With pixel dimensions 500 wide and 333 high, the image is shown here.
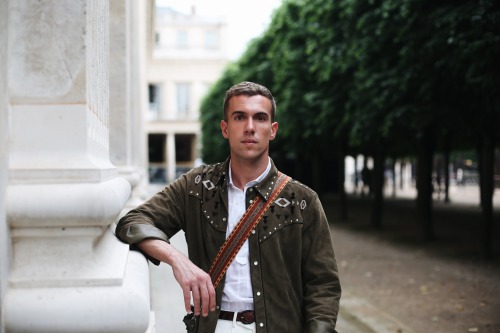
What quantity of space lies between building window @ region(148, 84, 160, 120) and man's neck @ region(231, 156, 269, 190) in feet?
211

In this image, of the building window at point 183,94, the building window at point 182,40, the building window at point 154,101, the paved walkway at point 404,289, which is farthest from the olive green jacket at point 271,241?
the building window at point 182,40

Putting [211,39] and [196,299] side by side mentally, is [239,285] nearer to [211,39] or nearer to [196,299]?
[196,299]

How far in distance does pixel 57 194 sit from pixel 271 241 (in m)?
0.86

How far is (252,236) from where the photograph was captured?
Answer: 100 inches

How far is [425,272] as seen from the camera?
37.4 feet

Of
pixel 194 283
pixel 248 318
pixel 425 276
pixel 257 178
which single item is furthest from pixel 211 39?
pixel 194 283

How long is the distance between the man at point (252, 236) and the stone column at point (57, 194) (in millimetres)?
261

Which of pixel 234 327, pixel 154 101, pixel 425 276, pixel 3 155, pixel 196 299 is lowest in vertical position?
pixel 425 276

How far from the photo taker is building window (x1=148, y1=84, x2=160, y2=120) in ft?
217

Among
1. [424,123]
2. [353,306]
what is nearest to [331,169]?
[424,123]

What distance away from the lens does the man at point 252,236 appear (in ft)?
8.31

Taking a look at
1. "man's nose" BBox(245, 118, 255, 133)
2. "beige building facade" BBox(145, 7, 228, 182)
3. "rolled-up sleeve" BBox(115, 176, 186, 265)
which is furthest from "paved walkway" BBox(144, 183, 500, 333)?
"beige building facade" BBox(145, 7, 228, 182)

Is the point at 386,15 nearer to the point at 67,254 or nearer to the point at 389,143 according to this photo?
the point at 389,143

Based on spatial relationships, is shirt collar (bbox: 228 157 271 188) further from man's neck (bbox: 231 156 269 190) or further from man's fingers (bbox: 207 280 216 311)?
man's fingers (bbox: 207 280 216 311)
